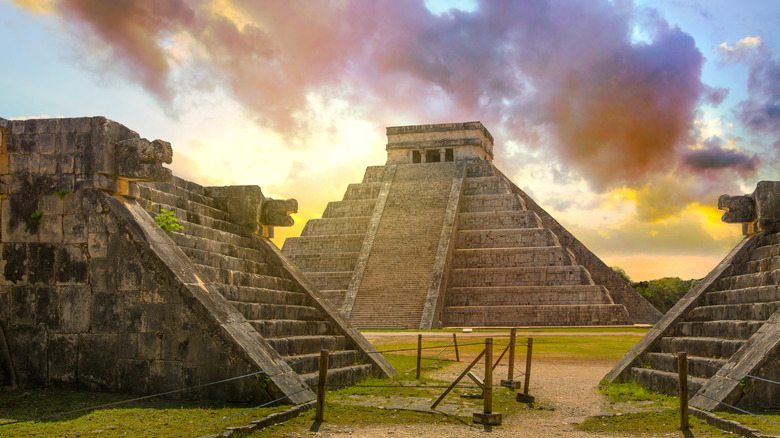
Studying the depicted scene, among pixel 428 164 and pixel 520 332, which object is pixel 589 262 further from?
pixel 520 332

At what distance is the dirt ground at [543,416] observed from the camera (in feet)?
26.2

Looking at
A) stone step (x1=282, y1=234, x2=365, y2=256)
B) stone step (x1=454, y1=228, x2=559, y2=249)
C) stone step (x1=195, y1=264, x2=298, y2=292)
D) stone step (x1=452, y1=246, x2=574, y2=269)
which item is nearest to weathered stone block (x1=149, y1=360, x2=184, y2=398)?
stone step (x1=195, y1=264, x2=298, y2=292)

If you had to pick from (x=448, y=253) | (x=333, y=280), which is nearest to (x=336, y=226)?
(x=333, y=280)

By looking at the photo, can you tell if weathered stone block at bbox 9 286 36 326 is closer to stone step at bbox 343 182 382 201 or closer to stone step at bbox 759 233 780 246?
stone step at bbox 759 233 780 246

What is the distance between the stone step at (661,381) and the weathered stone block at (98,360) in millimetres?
6993

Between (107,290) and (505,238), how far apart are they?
2736 cm

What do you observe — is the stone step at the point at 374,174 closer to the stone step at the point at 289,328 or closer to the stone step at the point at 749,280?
the stone step at the point at 289,328

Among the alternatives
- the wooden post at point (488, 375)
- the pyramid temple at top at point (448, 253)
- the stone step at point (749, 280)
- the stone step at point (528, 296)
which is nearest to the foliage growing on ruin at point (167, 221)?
the wooden post at point (488, 375)

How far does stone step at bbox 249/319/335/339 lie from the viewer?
990cm

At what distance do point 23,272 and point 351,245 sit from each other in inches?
1076

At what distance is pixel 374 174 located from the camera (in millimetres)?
44031

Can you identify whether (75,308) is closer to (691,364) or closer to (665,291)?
(691,364)

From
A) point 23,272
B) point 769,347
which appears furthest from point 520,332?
point 23,272

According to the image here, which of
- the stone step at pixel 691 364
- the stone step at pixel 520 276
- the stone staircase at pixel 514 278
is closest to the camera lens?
the stone step at pixel 691 364
